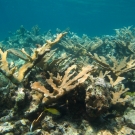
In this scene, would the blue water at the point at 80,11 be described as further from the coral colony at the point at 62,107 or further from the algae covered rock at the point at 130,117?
the algae covered rock at the point at 130,117

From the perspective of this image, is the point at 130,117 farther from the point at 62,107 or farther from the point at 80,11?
the point at 80,11

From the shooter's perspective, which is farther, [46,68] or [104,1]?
[104,1]

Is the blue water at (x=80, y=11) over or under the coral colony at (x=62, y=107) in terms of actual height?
over

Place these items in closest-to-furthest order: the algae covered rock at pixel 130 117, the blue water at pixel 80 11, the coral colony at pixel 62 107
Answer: the coral colony at pixel 62 107
the algae covered rock at pixel 130 117
the blue water at pixel 80 11

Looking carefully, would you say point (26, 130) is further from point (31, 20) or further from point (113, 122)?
point (31, 20)

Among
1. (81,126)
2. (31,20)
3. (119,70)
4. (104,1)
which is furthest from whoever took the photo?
(31,20)

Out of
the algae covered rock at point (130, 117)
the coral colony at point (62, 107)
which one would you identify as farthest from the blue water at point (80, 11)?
the algae covered rock at point (130, 117)

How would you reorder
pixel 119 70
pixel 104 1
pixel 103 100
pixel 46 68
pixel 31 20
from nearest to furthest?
pixel 103 100 → pixel 46 68 → pixel 119 70 → pixel 104 1 → pixel 31 20

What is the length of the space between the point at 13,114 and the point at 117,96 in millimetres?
1941

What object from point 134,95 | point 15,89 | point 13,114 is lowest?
point 13,114

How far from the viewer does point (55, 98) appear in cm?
307

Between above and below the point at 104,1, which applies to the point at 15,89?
below

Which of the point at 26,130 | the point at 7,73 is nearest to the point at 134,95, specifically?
the point at 26,130

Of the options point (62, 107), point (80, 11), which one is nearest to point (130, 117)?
point (62, 107)
